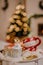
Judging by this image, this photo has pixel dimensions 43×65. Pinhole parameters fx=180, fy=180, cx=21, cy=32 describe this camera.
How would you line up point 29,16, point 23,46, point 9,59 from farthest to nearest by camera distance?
1. point 29,16
2. point 23,46
3. point 9,59

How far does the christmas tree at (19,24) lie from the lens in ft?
11.8

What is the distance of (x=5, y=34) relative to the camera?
405 cm

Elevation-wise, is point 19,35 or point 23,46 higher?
point 23,46

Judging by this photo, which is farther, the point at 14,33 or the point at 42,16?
the point at 42,16

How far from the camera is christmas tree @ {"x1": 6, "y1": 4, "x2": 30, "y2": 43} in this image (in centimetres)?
359

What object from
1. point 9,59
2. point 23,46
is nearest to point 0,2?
point 23,46

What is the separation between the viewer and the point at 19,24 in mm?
3594

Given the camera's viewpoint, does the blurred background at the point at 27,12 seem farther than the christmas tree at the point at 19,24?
Yes

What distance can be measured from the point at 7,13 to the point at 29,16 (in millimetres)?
498

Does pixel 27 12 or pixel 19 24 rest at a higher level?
pixel 27 12

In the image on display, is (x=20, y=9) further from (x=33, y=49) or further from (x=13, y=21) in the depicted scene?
(x=33, y=49)

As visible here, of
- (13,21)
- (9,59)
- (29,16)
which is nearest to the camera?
(9,59)

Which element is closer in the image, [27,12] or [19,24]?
[19,24]

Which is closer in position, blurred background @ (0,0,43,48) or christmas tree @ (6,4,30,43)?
christmas tree @ (6,4,30,43)
